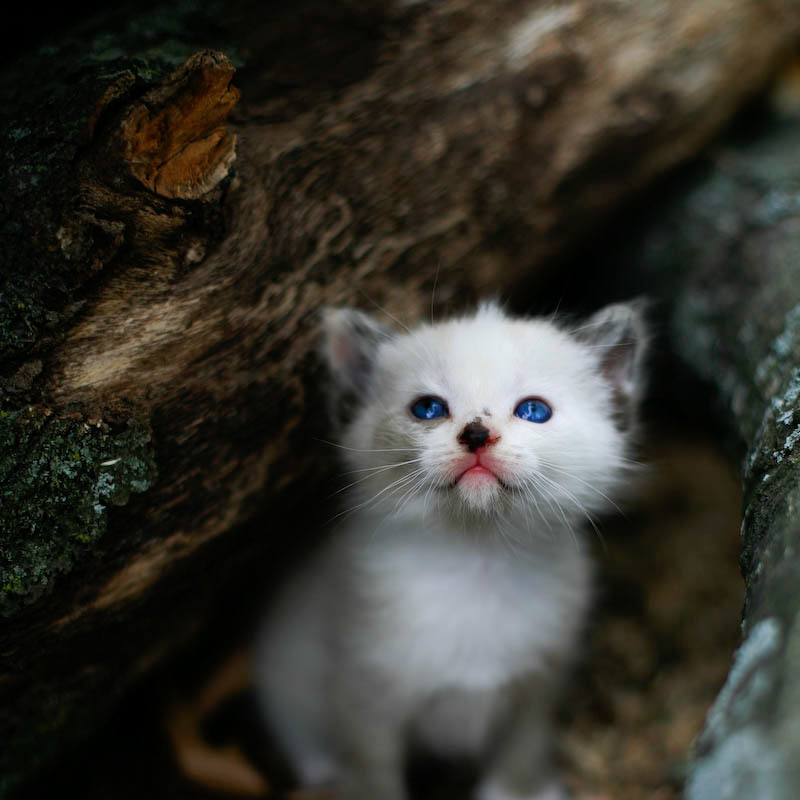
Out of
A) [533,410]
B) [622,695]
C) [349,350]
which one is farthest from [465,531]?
[622,695]

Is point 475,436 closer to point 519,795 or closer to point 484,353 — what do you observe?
point 484,353

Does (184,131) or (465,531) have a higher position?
(184,131)

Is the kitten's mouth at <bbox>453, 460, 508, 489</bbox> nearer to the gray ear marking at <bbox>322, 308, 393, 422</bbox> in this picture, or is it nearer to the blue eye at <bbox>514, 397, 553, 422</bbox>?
the blue eye at <bbox>514, 397, 553, 422</bbox>

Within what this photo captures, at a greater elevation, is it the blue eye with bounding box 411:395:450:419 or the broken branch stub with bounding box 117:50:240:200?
the broken branch stub with bounding box 117:50:240:200

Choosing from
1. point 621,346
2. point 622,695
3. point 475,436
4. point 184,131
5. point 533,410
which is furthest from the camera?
point 622,695

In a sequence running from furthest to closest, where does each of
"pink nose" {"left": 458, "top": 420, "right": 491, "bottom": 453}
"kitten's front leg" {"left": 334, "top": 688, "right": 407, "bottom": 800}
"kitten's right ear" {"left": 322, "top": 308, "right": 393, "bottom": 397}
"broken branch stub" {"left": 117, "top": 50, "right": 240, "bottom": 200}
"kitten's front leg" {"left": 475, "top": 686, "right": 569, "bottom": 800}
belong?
"kitten's front leg" {"left": 475, "top": 686, "right": 569, "bottom": 800}
"kitten's front leg" {"left": 334, "top": 688, "right": 407, "bottom": 800}
"kitten's right ear" {"left": 322, "top": 308, "right": 393, "bottom": 397}
"pink nose" {"left": 458, "top": 420, "right": 491, "bottom": 453}
"broken branch stub" {"left": 117, "top": 50, "right": 240, "bottom": 200}

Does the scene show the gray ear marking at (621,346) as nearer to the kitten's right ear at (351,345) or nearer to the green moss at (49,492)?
the kitten's right ear at (351,345)

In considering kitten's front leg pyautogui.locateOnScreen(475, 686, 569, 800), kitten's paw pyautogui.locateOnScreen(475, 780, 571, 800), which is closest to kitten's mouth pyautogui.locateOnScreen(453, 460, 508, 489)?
kitten's front leg pyautogui.locateOnScreen(475, 686, 569, 800)

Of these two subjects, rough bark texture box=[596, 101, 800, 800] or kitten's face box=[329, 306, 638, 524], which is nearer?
rough bark texture box=[596, 101, 800, 800]

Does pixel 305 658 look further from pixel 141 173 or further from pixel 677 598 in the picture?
pixel 141 173
